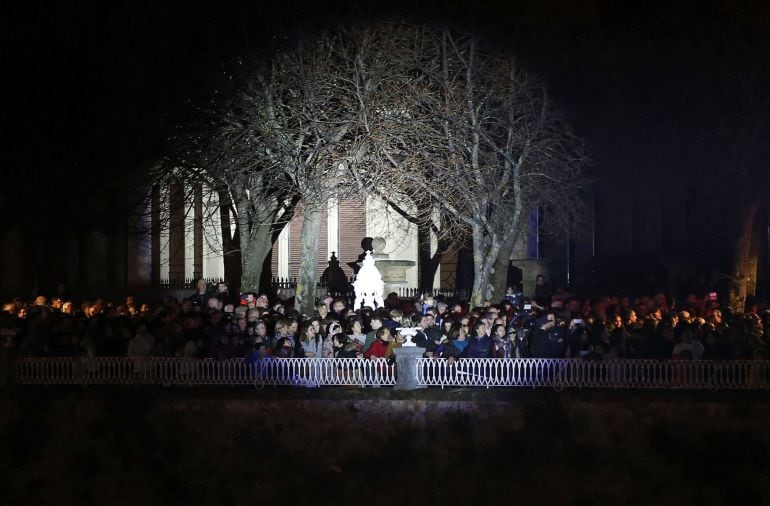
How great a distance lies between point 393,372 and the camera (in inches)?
611

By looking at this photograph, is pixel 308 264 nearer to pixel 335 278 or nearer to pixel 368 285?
pixel 368 285

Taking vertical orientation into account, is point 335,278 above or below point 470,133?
below

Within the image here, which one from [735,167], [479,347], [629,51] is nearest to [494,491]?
[479,347]

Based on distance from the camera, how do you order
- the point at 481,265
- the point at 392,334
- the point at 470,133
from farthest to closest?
the point at 481,265 < the point at 470,133 < the point at 392,334

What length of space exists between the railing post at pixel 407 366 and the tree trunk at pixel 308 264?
754 cm

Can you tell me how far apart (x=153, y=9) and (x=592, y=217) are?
618 inches

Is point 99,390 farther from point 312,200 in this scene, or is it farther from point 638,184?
point 638,184

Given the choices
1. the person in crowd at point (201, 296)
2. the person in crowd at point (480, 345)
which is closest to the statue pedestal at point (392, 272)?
the person in crowd at point (201, 296)

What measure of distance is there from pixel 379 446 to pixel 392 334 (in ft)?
6.42

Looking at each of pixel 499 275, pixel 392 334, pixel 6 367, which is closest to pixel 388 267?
pixel 499 275

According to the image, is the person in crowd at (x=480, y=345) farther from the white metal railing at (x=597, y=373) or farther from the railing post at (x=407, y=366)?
the railing post at (x=407, y=366)

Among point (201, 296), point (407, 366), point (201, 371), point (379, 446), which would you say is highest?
point (201, 296)

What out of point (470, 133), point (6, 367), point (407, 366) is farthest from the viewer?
point (470, 133)

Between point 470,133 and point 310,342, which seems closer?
point 310,342
